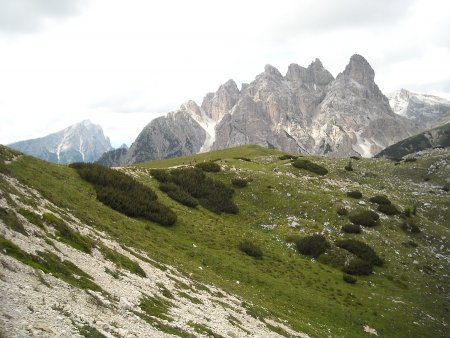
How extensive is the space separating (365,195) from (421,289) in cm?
2250

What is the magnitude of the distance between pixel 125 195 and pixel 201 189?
16427 millimetres

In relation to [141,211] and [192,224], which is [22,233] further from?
[192,224]

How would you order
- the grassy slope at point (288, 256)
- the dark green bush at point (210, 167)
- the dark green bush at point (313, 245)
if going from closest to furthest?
the grassy slope at point (288, 256) < the dark green bush at point (313, 245) < the dark green bush at point (210, 167)

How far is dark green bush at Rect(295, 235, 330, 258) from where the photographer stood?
47019mm

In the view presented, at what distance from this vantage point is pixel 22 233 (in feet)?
67.9

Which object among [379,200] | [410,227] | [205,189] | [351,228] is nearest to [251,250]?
[351,228]

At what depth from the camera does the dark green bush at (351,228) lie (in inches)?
2000

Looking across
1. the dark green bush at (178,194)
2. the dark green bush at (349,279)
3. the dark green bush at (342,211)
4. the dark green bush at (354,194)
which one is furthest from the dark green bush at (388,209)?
the dark green bush at (178,194)

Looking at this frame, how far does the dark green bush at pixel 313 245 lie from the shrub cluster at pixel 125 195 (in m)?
16.3

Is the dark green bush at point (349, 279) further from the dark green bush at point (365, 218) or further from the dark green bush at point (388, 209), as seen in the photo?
the dark green bush at point (388, 209)

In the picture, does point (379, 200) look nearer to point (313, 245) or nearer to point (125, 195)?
point (313, 245)

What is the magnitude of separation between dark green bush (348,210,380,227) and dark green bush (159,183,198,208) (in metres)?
22.8

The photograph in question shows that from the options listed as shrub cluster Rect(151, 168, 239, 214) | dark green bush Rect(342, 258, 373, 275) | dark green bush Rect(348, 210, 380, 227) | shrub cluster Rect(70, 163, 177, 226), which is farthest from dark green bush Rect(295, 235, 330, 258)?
shrub cluster Rect(70, 163, 177, 226)

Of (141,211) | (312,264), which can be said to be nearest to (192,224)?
(141,211)
